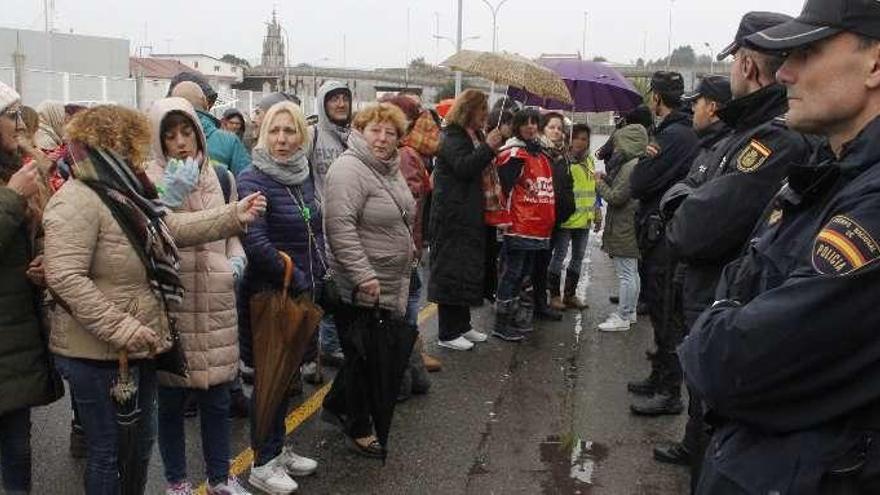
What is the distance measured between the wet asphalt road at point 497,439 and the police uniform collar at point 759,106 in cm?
192

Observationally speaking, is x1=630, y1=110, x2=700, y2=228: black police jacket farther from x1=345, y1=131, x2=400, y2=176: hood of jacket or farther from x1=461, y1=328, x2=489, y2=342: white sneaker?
x1=461, y1=328, x2=489, y2=342: white sneaker

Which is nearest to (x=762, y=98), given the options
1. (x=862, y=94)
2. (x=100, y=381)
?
(x=862, y=94)

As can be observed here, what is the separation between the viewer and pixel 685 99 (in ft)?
16.8

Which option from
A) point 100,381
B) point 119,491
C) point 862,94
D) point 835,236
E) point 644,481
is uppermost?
point 862,94

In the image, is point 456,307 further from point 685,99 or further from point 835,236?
point 835,236

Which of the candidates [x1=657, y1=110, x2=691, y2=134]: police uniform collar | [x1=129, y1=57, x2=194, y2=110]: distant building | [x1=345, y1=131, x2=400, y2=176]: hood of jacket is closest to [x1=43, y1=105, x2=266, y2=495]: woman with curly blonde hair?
[x1=345, y1=131, x2=400, y2=176]: hood of jacket

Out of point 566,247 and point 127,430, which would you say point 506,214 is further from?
point 127,430

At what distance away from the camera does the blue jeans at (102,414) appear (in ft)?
9.64

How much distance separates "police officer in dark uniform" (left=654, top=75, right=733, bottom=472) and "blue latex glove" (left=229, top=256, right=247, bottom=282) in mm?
2020

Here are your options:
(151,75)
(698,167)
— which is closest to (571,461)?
(698,167)

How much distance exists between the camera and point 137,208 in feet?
9.63

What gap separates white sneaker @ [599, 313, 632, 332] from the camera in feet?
22.2

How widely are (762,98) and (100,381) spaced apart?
290 centimetres

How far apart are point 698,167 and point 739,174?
0.66m
